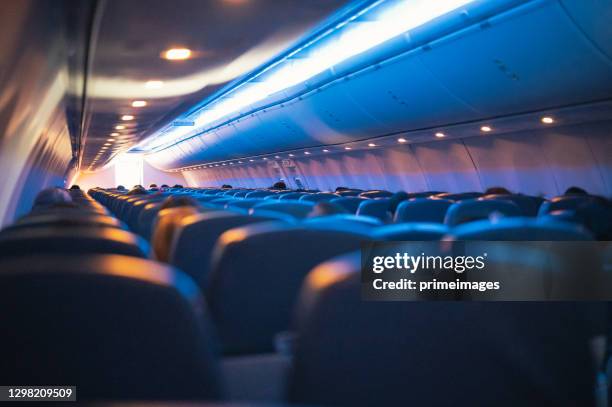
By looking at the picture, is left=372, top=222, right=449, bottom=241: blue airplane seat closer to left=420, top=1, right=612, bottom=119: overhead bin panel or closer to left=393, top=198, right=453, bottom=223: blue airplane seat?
left=393, top=198, right=453, bottom=223: blue airplane seat

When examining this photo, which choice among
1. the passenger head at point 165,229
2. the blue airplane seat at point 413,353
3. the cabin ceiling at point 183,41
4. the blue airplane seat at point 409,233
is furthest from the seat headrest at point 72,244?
the cabin ceiling at point 183,41

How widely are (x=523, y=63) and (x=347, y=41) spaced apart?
389 cm

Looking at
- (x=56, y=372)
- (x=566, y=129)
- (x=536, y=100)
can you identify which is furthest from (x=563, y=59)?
(x=56, y=372)

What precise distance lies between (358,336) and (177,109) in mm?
19590

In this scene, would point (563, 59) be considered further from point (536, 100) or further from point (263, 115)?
point (263, 115)

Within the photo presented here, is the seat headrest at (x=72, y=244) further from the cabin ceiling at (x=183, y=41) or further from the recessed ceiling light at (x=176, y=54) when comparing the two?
the recessed ceiling light at (x=176, y=54)

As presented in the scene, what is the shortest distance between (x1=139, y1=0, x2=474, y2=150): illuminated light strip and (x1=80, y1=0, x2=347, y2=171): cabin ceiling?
5.05ft

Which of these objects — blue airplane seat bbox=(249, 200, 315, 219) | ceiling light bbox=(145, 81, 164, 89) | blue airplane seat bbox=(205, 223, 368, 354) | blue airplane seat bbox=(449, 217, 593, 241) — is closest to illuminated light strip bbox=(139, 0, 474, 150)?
ceiling light bbox=(145, 81, 164, 89)

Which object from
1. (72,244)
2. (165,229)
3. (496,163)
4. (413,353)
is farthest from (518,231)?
(496,163)

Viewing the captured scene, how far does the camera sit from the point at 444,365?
2154 mm

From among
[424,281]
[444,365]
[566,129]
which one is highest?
[566,129]

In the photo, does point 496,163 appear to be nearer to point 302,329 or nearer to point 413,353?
point 413,353

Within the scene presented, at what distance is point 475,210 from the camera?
6.13m

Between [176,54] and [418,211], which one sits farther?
[176,54]
